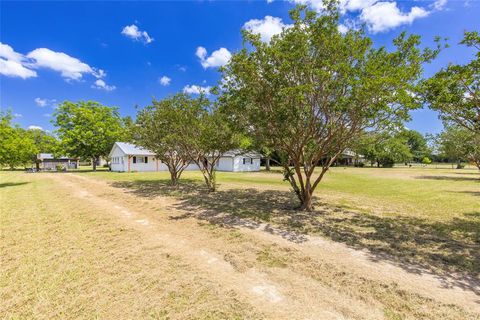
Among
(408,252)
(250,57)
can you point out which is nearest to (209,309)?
(408,252)

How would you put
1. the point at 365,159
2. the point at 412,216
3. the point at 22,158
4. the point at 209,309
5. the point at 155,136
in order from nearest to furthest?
the point at 209,309 < the point at 412,216 < the point at 155,136 < the point at 22,158 < the point at 365,159

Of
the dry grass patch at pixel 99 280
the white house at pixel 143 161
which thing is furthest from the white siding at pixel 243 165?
the dry grass patch at pixel 99 280

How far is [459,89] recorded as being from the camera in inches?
226

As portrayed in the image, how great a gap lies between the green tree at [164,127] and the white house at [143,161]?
1559 centimetres

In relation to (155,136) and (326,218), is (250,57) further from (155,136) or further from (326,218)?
(155,136)

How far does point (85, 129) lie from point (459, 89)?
40538mm

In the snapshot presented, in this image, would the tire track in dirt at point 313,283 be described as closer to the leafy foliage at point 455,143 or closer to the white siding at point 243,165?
the leafy foliage at point 455,143

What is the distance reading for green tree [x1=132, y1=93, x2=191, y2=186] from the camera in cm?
1405

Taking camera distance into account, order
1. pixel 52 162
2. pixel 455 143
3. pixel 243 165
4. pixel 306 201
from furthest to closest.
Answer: pixel 52 162 → pixel 243 165 → pixel 455 143 → pixel 306 201

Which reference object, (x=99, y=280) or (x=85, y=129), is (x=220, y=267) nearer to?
(x=99, y=280)

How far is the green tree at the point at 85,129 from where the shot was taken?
33.2 meters

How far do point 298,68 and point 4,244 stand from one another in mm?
9216

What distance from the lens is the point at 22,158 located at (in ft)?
55.2

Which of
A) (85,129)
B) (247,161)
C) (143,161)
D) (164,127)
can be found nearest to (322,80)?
(164,127)
